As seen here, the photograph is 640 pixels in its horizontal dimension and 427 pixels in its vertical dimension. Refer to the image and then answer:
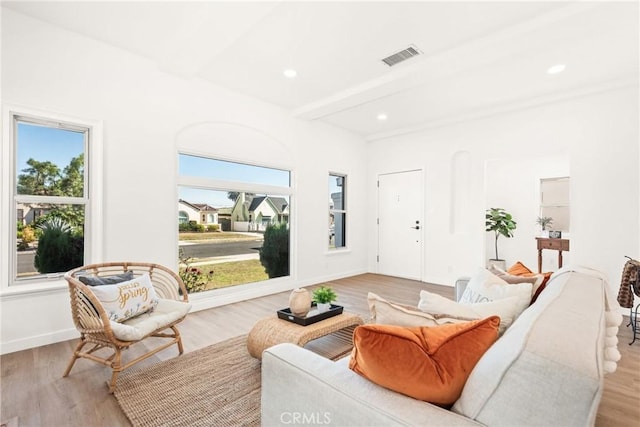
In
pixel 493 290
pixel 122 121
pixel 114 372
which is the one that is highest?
pixel 122 121

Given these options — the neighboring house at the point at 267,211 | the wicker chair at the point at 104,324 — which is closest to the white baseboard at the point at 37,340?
the wicker chair at the point at 104,324

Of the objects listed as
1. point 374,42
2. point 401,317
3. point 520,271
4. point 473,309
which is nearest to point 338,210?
point 374,42

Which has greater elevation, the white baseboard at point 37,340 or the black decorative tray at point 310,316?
the black decorative tray at point 310,316

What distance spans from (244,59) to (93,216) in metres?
2.29

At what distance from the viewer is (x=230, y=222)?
439 cm

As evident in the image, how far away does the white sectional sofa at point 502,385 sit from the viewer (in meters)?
0.67

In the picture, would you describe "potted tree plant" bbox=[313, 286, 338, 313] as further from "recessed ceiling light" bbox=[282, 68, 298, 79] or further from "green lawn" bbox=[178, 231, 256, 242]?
"recessed ceiling light" bbox=[282, 68, 298, 79]

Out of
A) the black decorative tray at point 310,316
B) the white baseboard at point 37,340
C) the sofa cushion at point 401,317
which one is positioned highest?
the sofa cushion at point 401,317

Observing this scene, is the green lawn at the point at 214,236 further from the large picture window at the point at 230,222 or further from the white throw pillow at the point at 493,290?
the white throw pillow at the point at 493,290

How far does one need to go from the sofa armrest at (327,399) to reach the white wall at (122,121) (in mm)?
2827

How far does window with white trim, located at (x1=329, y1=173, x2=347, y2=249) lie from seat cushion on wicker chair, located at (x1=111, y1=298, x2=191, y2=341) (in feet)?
11.9

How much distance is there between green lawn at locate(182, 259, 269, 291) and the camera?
4.18 meters

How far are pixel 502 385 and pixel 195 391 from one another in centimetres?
200

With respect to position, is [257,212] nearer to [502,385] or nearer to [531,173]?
[502,385]
